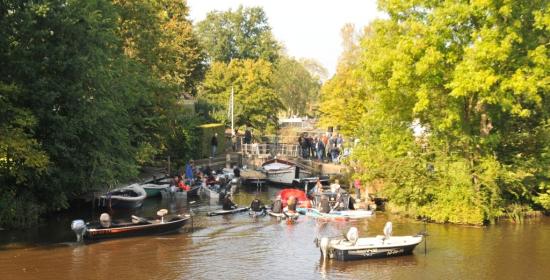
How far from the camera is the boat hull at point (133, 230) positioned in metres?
23.3

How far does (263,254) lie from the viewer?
21.9 m

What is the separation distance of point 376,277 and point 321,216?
982 cm

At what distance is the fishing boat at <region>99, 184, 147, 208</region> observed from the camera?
1229 inches

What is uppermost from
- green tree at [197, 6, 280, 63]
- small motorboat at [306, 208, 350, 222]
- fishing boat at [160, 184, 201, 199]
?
green tree at [197, 6, 280, 63]

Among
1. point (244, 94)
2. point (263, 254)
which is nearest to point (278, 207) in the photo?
point (263, 254)

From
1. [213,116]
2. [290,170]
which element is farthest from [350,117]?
[213,116]

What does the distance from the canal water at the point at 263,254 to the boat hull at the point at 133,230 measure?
0.92ft

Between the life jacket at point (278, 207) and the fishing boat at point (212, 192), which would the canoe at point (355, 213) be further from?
the fishing boat at point (212, 192)

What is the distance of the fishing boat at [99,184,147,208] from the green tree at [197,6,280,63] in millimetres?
54919

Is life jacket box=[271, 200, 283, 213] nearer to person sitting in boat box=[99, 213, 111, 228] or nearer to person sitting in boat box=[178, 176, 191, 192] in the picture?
person sitting in boat box=[99, 213, 111, 228]

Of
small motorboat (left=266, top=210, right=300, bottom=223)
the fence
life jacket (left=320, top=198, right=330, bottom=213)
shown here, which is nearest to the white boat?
the fence

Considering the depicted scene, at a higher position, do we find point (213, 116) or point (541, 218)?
point (213, 116)

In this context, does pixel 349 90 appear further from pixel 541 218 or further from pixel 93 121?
pixel 93 121

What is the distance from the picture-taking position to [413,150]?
30.0 meters
